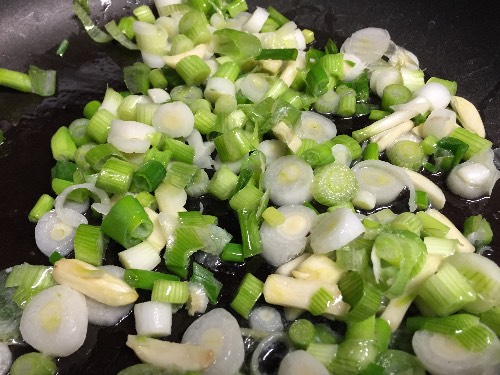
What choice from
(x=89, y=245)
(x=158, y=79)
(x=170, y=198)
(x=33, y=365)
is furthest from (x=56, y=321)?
(x=158, y=79)

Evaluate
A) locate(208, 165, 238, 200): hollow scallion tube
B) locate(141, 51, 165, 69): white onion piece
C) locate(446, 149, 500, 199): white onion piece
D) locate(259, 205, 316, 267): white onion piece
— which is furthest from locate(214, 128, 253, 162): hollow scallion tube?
locate(446, 149, 500, 199): white onion piece

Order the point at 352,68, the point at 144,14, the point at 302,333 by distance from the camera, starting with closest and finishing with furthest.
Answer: the point at 302,333 < the point at 352,68 < the point at 144,14

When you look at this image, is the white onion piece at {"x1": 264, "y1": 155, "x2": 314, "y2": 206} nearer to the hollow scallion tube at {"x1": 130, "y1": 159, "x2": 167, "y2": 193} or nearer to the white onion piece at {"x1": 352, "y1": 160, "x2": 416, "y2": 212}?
the white onion piece at {"x1": 352, "y1": 160, "x2": 416, "y2": 212}

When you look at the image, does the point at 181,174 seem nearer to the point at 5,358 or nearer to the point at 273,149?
the point at 273,149

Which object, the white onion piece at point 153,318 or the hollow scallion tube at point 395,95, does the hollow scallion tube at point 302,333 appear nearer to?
the white onion piece at point 153,318

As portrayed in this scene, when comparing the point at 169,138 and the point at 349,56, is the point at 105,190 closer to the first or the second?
the point at 169,138

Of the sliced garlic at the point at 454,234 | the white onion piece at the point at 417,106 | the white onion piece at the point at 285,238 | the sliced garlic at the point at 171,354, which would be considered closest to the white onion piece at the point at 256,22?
the white onion piece at the point at 417,106

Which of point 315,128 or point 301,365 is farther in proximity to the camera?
point 315,128

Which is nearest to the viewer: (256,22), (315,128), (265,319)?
(265,319)
